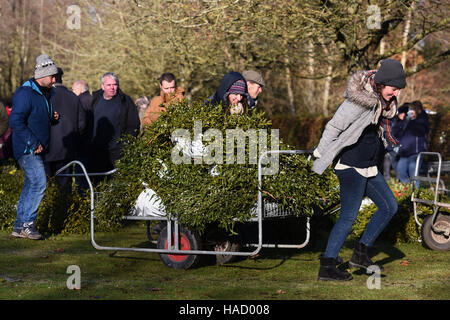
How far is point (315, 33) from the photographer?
12.8m

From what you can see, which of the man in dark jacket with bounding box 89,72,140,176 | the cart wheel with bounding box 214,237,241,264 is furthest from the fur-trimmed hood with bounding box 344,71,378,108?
the man in dark jacket with bounding box 89,72,140,176

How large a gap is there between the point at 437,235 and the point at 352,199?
2.56 meters

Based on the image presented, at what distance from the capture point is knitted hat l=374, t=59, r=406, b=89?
19.6 feet

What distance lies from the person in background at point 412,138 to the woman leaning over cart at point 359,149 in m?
7.41

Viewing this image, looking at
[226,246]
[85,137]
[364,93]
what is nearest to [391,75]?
[364,93]

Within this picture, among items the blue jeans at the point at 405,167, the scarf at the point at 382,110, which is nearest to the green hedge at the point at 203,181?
the scarf at the point at 382,110

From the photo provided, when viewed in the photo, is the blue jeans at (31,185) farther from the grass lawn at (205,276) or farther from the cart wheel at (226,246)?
the cart wheel at (226,246)

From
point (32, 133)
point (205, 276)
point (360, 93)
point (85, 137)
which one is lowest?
point (205, 276)

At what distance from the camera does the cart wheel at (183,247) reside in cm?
686

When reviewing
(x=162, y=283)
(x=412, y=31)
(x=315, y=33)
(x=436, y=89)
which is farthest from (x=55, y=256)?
(x=436, y=89)

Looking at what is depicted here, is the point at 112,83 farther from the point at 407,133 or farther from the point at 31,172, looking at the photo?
the point at 407,133

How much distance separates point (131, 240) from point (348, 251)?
2.71m

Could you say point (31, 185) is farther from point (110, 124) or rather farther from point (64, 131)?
point (110, 124)

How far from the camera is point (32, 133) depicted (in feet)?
28.0
